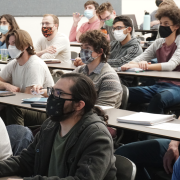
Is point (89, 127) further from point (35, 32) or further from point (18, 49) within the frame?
point (35, 32)

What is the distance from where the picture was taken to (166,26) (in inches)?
146

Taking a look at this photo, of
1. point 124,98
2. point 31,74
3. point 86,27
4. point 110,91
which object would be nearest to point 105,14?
point 86,27

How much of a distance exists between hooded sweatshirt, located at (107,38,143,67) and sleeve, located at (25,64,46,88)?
1.16 m

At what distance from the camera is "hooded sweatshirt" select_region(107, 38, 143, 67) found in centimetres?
406

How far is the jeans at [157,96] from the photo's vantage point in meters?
3.27

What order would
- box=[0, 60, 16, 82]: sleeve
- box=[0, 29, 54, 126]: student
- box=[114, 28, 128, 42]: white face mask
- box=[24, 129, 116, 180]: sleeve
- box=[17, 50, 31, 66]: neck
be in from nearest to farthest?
box=[24, 129, 116, 180]: sleeve → box=[0, 29, 54, 126]: student → box=[17, 50, 31, 66]: neck → box=[0, 60, 16, 82]: sleeve → box=[114, 28, 128, 42]: white face mask

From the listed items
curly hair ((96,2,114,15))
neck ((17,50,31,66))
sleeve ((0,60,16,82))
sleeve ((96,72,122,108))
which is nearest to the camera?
sleeve ((96,72,122,108))

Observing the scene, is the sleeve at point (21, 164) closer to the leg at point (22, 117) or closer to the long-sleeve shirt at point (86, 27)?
the leg at point (22, 117)

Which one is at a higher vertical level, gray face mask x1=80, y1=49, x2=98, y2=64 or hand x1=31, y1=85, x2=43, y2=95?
gray face mask x1=80, y1=49, x2=98, y2=64

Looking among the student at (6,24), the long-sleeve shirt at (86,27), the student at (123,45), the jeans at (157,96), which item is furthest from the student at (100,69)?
the long-sleeve shirt at (86,27)

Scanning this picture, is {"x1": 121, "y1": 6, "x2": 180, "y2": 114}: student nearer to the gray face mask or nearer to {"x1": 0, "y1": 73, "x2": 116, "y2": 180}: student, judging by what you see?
the gray face mask

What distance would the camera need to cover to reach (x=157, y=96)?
329cm

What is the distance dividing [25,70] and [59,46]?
1.75 meters

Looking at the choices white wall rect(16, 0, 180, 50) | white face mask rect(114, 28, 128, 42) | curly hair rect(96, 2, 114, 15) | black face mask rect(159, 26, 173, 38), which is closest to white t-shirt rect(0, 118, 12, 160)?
black face mask rect(159, 26, 173, 38)
